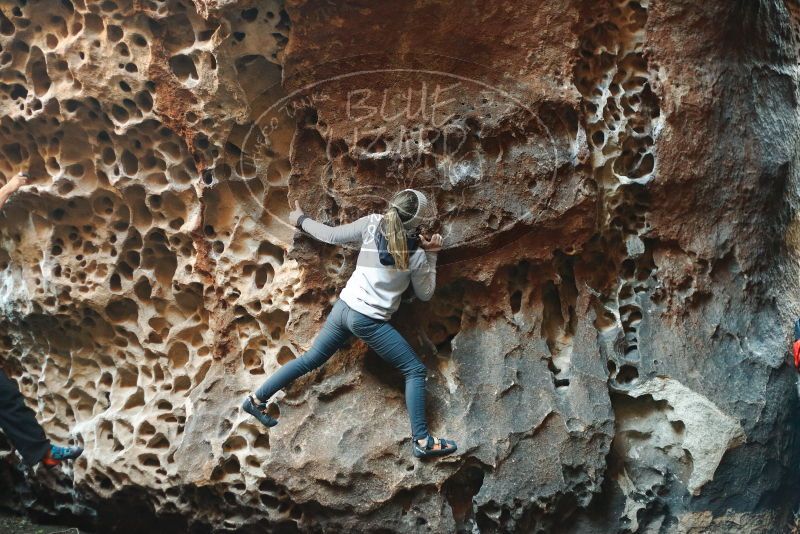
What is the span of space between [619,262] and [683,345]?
0.42m

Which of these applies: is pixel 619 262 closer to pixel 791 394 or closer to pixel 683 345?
pixel 683 345

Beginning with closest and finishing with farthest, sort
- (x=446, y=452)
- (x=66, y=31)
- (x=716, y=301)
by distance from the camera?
(x=446, y=452), (x=716, y=301), (x=66, y=31)

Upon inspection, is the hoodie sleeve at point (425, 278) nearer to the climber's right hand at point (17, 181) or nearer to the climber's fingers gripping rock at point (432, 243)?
the climber's fingers gripping rock at point (432, 243)

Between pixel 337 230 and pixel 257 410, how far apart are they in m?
0.80

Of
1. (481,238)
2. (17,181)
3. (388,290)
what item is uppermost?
(481,238)

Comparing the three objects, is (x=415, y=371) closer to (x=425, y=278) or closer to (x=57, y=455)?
(x=425, y=278)

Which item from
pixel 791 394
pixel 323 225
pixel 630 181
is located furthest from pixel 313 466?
pixel 791 394

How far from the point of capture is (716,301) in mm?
3283

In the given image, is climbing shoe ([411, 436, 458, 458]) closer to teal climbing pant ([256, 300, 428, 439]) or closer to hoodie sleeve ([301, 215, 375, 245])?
teal climbing pant ([256, 300, 428, 439])

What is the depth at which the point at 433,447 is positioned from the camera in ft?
10.1

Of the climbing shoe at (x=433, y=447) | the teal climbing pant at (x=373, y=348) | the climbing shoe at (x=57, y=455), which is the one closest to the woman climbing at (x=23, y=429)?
the climbing shoe at (x=57, y=455)

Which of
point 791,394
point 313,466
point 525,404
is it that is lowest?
point 313,466

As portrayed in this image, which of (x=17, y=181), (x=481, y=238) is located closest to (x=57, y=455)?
(x=17, y=181)

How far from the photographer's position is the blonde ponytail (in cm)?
301
